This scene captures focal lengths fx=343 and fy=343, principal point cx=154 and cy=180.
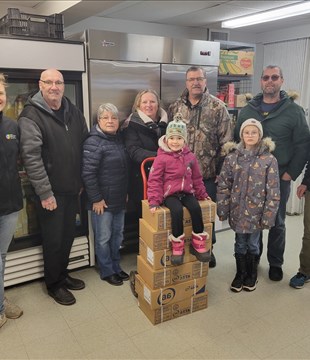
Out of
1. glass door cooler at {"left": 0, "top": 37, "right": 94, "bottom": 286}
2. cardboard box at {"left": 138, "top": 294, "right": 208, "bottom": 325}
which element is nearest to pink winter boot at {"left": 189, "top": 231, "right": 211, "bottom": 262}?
cardboard box at {"left": 138, "top": 294, "right": 208, "bottom": 325}

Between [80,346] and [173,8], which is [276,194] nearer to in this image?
[80,346]

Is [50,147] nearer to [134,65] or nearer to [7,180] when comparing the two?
[7,180]

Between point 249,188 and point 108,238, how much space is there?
120 cm

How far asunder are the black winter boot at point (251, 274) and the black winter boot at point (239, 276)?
3 cm

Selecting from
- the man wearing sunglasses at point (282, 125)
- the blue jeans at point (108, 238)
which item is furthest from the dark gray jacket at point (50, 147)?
the man wearing sunglasses at point (282, 125)

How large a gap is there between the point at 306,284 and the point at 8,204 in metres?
2.43

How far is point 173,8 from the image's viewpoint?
126 inches

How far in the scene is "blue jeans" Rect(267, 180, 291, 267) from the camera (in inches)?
112

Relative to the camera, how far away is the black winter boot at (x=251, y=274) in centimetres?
279

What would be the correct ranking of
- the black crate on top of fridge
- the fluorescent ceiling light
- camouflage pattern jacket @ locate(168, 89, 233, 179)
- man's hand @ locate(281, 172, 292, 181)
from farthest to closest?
the fluorescent ceiling light < camouflage pattern jacket @ locate(168, 89, 233, 179) < man's hand @ locate(281, 172, 292, 181) < the black crate on top of fridge

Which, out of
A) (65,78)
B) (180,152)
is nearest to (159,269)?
(180,152)

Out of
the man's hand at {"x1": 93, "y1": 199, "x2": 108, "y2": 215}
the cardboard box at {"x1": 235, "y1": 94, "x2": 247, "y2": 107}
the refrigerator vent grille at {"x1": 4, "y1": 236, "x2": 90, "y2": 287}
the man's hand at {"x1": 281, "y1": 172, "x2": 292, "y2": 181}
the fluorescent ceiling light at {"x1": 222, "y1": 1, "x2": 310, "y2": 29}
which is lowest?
the refrigerator vent grille at {"x1": 4, "y1": 236, "x2": 90, "y2": 287}

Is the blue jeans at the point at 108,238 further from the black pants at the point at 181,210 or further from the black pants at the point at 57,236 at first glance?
the black pants at the point at 181,210

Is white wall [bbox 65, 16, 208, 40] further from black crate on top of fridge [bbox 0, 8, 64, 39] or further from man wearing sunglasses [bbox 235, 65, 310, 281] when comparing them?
man wearing sunglasses [bbox 235, 65, 310, 281]
